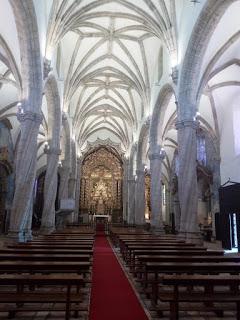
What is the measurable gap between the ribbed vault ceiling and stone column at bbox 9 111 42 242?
3900mm

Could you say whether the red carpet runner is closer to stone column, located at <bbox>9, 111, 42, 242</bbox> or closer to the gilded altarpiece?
stone column, located at <bbox>9, 111, 42, 242</bbox>

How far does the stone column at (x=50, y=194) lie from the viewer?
17.9 m

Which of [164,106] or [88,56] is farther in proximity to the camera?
[88,56]

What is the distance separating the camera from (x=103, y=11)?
58.3ft

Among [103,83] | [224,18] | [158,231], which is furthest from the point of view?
[103,83]

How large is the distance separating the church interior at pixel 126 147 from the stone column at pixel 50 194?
0.29ft

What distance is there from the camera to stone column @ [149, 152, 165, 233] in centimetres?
1967

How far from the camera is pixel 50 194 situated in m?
18.5

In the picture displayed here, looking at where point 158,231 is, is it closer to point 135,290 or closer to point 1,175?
point 135,290

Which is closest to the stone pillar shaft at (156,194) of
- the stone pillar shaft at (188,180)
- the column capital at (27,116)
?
the stone pillar shaft at (188,180)

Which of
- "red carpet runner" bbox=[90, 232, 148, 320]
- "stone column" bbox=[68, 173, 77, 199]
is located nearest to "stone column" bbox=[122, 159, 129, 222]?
"stone column" bbox=[68, 173, 77, 199]

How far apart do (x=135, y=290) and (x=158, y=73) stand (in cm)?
1664

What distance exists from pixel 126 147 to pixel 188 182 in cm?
2290

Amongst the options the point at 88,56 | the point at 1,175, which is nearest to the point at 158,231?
the point at 88,56
